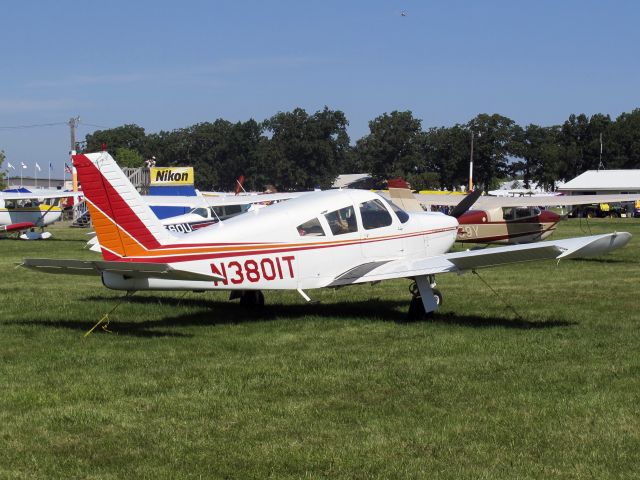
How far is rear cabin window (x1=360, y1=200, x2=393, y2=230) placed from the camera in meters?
12.1

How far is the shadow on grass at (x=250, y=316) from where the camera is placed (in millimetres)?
11344

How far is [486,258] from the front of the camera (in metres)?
10.9

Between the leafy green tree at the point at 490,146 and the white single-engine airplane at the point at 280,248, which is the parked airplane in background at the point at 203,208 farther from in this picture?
the leafy green tree at the point at 490,146

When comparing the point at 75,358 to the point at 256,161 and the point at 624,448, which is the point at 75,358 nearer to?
the point at 624,448

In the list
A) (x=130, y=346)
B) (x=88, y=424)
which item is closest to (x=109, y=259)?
(x=130, y=346)

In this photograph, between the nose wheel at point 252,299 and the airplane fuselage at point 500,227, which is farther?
the airplane fuselage at point 500,227

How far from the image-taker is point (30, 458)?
5.80m

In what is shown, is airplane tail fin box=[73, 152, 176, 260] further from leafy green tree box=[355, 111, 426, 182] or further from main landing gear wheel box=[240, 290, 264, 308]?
leafy green tree box=[355, 111, 426, 182]

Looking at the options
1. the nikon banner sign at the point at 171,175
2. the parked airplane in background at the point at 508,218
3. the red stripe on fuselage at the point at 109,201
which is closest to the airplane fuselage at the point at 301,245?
the red stripe on fuselage at the point at 109,201

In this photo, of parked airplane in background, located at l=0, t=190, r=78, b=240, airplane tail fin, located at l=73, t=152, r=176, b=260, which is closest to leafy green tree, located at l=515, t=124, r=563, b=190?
parked airplane in background, located at l=0, t=190, r=78, b=240

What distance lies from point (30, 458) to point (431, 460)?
2639mm

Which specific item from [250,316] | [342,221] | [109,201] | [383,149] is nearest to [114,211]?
[109,201]

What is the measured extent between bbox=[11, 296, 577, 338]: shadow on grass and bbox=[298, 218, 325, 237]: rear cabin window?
1.39 meters

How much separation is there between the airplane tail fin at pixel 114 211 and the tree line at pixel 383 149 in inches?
4409
